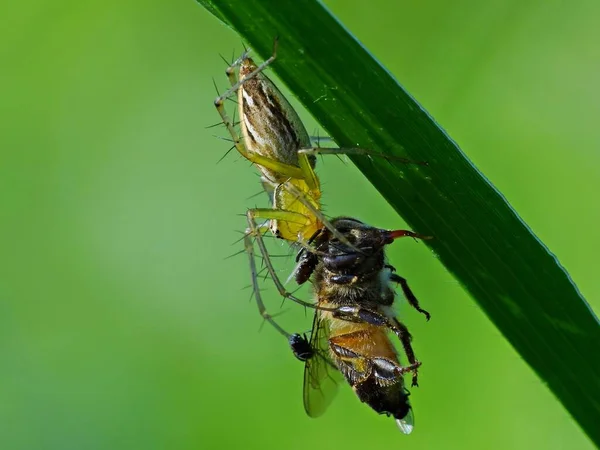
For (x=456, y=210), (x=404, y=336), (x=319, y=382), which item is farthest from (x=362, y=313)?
(x=456, y=210)

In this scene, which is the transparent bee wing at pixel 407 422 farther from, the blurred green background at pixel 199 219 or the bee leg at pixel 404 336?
the blurred green background at pixel 199 219

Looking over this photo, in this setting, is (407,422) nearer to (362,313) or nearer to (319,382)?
(319,382)

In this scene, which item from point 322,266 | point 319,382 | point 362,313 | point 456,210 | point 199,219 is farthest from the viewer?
point 199,219

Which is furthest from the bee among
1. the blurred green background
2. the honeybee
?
the blurred green background

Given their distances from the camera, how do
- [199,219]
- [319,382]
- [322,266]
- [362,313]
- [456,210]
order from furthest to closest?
[199,219], [319,382], [322,266], [362,313], [456,210]

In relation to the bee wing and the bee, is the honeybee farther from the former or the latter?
the bee wing
